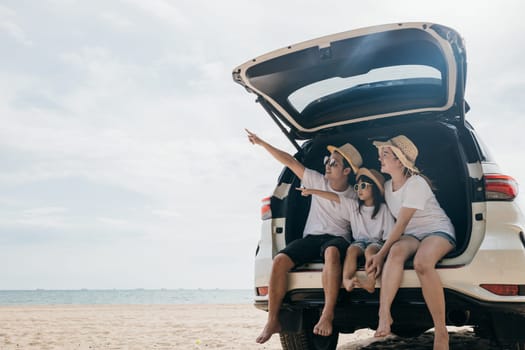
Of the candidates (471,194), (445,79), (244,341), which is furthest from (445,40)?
(244,341)

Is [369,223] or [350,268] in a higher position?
[369,223]

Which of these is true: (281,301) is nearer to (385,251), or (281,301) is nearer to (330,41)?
(385,251)

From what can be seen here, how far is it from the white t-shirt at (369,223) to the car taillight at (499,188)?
2.57 feet

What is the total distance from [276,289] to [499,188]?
164 cm

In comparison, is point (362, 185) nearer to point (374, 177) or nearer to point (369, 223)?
point (374, 177)

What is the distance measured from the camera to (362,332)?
7.96 m

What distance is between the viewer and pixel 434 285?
3.48 meters

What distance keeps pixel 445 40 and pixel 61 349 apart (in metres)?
5.22

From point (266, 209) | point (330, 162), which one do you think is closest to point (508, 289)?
point (330, 162)

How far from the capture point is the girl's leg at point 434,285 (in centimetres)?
349

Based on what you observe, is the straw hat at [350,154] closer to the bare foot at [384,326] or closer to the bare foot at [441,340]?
the bare foot at [384,326]

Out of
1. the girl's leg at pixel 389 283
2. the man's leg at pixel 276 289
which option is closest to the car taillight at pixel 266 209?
the man's leg at pixel 276 289

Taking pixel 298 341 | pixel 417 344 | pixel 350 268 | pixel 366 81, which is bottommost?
pixel 417 344

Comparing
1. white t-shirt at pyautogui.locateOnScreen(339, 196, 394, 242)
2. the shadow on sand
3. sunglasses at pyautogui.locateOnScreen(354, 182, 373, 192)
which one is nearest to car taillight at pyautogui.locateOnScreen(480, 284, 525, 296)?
white t-shirt at pyautogui.locateOnScreen(339, 196, 394, 242)
